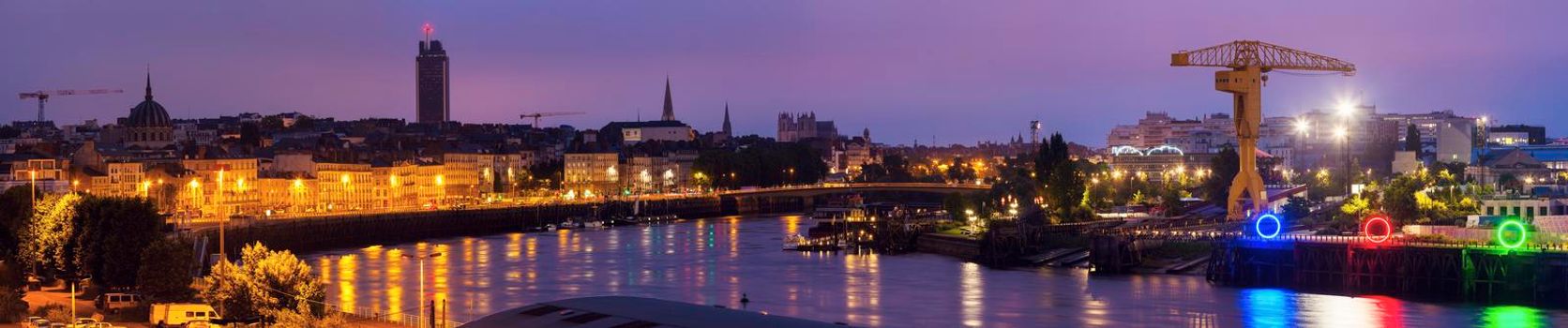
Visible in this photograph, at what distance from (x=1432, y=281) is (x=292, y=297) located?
31773mm

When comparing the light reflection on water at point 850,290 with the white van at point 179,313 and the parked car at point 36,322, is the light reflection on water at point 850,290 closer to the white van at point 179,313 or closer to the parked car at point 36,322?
the white van at point 179,313

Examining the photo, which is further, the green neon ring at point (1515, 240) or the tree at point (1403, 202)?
the tree at point (1403, 202)

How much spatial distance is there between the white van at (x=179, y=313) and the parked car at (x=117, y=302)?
4.24m

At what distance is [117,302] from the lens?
4506 centimetres

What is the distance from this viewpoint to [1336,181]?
111m

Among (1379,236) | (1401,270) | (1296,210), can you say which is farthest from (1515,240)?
(1296,210)

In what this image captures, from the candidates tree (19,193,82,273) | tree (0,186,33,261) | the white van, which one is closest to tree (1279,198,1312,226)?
tree (19,193,82,273)

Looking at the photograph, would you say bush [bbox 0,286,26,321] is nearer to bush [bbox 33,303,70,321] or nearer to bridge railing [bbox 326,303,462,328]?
bush [bbox 33,303,70,321]

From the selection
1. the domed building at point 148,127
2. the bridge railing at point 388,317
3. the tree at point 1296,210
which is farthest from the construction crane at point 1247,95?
the domed building at point 148,127

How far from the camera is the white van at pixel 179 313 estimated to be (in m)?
39.8

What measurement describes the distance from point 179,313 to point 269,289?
3.89 metres

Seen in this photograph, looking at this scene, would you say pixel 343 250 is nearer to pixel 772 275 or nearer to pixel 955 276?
pixel 772 275

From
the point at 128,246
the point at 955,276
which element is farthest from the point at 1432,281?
the point at 128,246

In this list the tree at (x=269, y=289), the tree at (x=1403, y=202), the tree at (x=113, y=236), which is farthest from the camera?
the tree at (x=1403, y=202)
